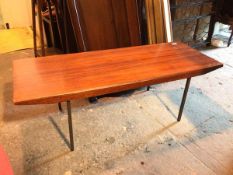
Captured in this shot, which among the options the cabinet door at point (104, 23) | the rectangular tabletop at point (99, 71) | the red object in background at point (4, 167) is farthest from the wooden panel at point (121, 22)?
the red object in background at point (4, 167)

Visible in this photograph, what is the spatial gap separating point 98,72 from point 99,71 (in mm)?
15

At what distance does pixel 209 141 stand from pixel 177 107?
437 millimetres

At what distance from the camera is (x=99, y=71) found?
1339 millimetres

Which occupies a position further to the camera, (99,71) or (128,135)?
(128,135)

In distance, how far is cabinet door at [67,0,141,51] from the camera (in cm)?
182

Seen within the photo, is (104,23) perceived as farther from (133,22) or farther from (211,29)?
(211,29)

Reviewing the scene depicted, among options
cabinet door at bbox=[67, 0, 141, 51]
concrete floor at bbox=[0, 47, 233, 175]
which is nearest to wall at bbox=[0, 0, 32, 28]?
concrete floor at bbox=[0, 47, 233, 175]

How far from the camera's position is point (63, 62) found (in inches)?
56.2

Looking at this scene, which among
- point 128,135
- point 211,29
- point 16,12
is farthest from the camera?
point 16,12

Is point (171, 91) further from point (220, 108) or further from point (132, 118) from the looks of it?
point (132, 118)

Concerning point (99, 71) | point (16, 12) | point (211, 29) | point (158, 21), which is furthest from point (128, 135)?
point (16, 12)

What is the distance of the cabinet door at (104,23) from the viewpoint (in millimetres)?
1817

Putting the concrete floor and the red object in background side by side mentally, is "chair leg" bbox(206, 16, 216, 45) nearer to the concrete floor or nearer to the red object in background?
the concrete floor

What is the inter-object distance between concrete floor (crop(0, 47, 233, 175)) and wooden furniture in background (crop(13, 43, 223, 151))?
18 cm
